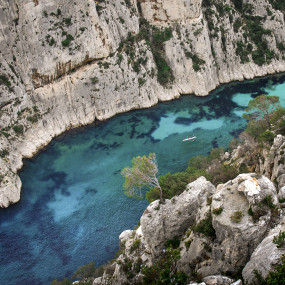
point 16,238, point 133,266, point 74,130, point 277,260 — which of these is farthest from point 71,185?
point 277,260

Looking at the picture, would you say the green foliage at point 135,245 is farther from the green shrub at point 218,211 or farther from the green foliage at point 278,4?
the green foliage at point 278,4

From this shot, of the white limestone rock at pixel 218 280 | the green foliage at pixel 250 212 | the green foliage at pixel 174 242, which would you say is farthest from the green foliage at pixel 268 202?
the green foliage at pixel 174 242

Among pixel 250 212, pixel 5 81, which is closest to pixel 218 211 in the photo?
pixel 250 212

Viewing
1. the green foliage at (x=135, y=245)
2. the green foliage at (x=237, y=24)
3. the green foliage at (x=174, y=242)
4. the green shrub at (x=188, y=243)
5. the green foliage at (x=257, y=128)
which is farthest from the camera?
the green foliage at (x=237, y=24)

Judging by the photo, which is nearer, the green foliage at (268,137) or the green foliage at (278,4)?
the green foliage at (268,137)

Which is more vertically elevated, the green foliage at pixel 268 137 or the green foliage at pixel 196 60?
the green foliage at pixel 196 60

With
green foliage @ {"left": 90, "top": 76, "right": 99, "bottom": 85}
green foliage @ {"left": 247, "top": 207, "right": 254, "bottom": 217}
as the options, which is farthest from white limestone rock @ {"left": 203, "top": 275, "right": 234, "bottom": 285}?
green foliage @ {"left": 90, "top": 76, "right": 99, "bottom": 85}

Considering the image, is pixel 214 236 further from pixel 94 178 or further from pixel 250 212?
pixel 94 178
